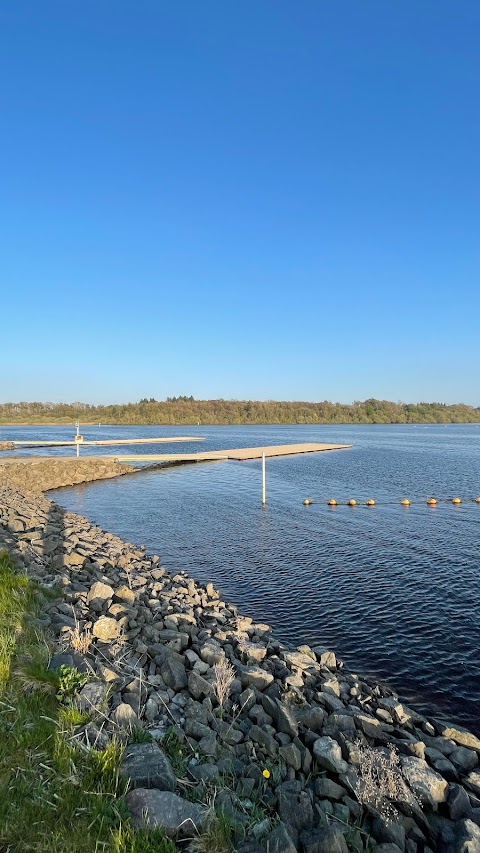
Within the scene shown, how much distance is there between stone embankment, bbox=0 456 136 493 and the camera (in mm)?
38656

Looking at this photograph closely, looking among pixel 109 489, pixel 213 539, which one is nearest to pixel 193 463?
pixel 109 489

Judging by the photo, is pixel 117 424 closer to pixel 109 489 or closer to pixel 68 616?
pixel 109 489

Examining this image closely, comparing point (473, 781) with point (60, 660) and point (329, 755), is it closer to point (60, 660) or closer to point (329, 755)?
point (329, 755)

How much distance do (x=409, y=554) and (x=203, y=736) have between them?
16.0 metres

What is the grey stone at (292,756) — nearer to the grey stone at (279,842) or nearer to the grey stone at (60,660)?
the grey stone at (279,842)

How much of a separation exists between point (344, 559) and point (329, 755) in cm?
1342

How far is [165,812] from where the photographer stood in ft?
13.6

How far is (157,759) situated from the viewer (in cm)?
479

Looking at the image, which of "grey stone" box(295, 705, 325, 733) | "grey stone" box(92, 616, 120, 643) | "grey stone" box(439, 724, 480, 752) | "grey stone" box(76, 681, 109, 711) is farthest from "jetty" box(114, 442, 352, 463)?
"grey stone" box(76, 681, 109, 711)

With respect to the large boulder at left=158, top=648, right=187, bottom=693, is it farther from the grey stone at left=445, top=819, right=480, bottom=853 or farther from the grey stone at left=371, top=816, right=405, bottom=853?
the grey stone at left=445, top=819, right=480, bottom=853

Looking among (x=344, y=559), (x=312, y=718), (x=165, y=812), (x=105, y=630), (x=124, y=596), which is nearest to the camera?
(x=165, y=812)

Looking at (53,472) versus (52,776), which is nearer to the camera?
(52,776)

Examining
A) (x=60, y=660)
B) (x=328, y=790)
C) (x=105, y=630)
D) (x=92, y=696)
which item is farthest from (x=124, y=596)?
(x=328, y=790)

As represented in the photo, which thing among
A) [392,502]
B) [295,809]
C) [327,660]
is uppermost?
[295,809]
